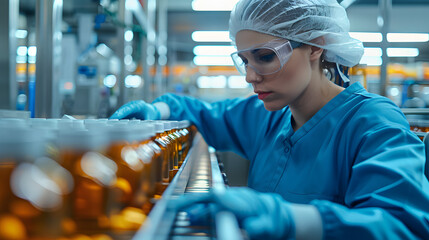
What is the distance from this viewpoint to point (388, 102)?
127 cm

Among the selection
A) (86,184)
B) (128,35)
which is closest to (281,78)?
(86,184)

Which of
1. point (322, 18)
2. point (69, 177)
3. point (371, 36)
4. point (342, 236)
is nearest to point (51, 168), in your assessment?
point (69, 177)

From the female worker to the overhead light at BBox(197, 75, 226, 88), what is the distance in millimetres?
6605

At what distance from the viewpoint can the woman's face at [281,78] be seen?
141cm

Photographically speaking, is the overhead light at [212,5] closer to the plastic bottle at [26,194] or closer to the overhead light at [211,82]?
the overhead light at [211,82]

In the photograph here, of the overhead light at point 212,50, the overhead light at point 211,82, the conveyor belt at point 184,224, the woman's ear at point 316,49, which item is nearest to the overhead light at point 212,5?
the overhead light at point 212,50

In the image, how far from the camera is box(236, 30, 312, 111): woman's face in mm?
1413

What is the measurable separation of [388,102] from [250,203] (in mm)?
848

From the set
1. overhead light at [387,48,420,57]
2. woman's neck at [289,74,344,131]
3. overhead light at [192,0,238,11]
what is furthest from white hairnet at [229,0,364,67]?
overhead light at [387,48,420,57]

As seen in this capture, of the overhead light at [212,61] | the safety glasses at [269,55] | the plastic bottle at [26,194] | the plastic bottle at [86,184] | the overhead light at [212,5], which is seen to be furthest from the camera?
the overhead light at [212,61]

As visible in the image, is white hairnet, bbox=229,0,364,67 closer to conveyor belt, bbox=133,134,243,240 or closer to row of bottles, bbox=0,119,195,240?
conveyor belt, bbox=133,134,243,240

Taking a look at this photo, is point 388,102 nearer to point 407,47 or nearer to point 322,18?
point 322,18

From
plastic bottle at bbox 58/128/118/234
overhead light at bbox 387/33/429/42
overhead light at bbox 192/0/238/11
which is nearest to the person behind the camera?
plastic bottle at bbox 58/128/118/234

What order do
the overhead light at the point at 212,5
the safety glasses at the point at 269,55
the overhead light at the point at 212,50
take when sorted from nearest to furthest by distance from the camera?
the safety glasses at the point at 269,55 < the overhead light at the point at 212,5 < the overhead light at the point at 212,50
